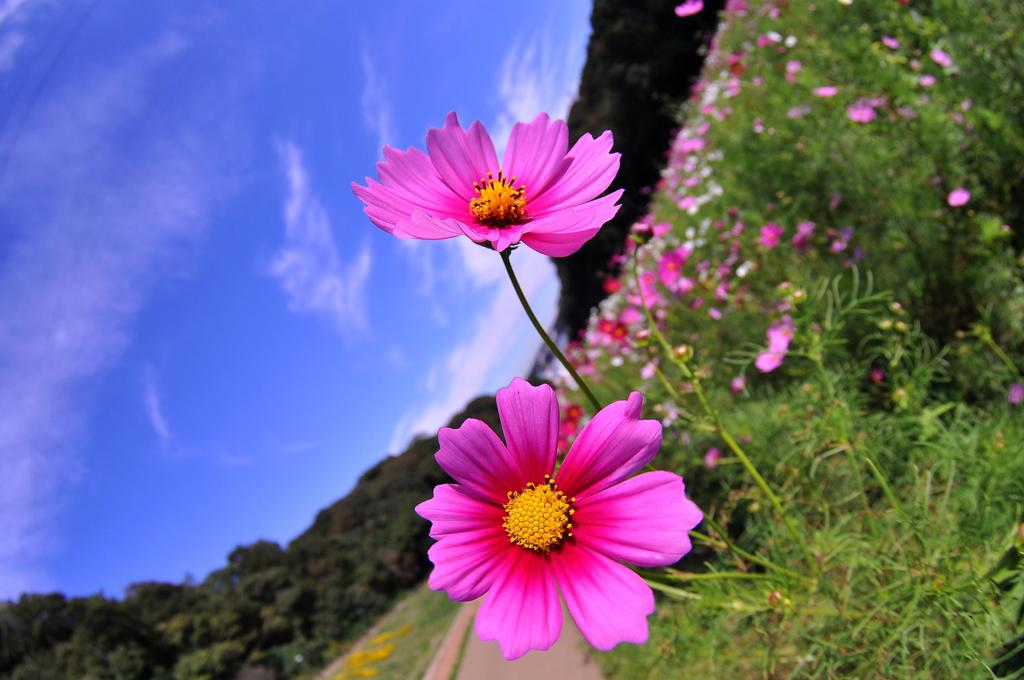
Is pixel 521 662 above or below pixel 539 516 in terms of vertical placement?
below

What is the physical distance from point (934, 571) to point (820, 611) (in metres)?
0.19

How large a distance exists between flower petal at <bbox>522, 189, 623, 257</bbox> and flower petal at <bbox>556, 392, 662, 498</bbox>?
5.9 inches

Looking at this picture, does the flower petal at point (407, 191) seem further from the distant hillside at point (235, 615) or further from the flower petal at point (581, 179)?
the distant hillside at point (235, 615)

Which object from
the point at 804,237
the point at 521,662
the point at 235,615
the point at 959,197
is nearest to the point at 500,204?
the point at 959,197

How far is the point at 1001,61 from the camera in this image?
217 cm

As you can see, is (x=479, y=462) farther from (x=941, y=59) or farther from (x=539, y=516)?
(x=941, y=59)

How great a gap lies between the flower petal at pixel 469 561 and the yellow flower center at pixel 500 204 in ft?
1.08

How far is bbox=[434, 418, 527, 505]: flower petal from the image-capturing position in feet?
1.98

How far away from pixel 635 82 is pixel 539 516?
453 inches

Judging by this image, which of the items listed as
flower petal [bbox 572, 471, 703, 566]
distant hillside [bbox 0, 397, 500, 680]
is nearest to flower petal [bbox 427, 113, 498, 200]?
flower petal [bbox 572, 471, 703, 566]

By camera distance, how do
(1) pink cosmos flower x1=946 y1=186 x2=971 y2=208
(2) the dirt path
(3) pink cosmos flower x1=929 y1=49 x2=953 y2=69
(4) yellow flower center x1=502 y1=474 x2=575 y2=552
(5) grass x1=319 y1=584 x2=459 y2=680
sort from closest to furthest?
(4) yellow flower center x1=502 y1=474 x2=575 y2=552 < (1) pink cosmos flower x1=946 y1=186 x2=971 y2=208 < (3) pink cosmos flower x1=929 y1=49 x2=953 y2=69 < (2) the dirt path < (5) grass x1=319 y1=584 x2=459 y2=680

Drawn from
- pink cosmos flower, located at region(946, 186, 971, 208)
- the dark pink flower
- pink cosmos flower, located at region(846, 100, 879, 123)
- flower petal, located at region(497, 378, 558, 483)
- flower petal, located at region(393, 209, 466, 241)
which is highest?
flower petal, located at region(393, 209, 466, 241)

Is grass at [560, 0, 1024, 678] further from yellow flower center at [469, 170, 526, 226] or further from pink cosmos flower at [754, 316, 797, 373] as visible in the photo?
yellow flower center at [469, 170, 526, 226]

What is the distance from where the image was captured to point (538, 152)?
28.7 inches
